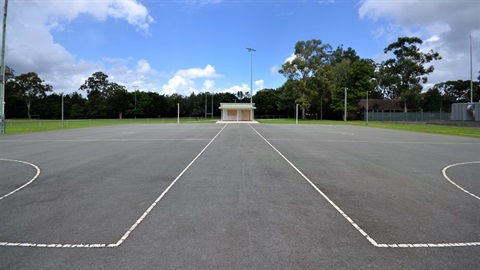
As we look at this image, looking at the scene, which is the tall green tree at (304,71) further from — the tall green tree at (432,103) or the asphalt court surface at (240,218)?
the asphalt court surface at (240,218)

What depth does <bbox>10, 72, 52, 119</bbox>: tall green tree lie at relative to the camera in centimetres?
9350

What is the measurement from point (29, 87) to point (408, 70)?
104 meters

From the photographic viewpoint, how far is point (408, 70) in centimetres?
7338

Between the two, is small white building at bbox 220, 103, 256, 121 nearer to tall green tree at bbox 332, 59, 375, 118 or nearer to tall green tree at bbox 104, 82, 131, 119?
tall green tree at bbox 332, 59, 375, 118

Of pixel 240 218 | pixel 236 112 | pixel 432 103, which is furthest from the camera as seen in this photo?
pixel 432 103

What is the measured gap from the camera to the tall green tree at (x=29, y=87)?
93500 millimetres

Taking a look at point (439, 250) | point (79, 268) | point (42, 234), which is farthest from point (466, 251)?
point (42, 234)

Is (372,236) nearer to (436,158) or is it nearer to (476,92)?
(436,158)

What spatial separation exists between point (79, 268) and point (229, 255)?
69.7 inches

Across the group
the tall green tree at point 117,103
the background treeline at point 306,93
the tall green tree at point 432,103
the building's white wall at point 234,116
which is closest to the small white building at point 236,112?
the building's white wall at point 234,116

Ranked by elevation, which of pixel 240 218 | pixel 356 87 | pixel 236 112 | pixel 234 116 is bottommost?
pixel 240 218

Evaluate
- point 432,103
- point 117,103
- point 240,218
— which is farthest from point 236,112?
point 240,218

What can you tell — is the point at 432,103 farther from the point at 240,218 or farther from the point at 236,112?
the point at 240,218

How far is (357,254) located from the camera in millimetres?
4074
